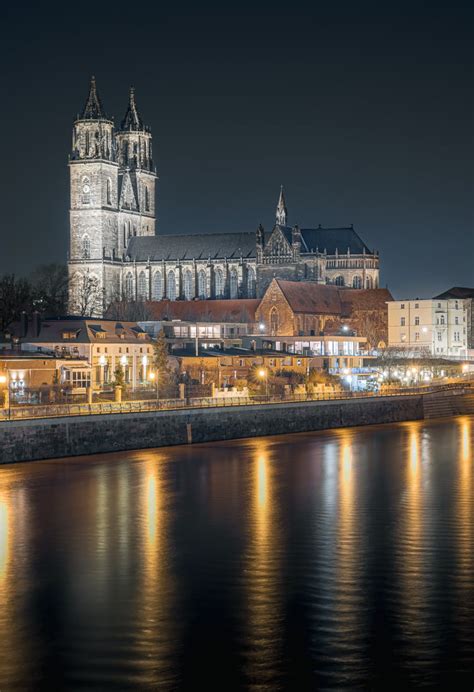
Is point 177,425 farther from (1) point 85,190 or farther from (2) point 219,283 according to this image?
(1) point 85,190

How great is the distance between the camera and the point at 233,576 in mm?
28859

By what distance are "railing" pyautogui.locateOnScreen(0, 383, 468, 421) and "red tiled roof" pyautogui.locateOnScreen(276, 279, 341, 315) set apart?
131ft

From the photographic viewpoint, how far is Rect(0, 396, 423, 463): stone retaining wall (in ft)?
161

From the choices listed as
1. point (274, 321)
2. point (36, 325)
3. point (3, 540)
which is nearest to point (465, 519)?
point (3, 540)

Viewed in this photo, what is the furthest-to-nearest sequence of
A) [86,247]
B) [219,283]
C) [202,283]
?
[202,283], [86,247], [219,283]

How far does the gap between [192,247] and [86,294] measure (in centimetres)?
2002

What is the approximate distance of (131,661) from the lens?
22141 mm

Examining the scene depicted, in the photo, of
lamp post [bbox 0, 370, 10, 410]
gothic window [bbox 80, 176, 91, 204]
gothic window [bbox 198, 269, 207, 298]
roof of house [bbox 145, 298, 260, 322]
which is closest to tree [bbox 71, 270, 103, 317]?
roof of house [bbox 145, 298, 260, 322]

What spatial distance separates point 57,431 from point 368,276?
10486 centimetres

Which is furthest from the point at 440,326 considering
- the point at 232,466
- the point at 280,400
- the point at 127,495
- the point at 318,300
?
the point at 127,495

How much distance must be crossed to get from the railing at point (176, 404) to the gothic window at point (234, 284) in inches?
2718

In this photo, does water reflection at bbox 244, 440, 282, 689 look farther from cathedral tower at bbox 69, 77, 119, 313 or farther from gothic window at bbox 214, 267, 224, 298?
cathedral tower at bbox 69, 77, 119, 313

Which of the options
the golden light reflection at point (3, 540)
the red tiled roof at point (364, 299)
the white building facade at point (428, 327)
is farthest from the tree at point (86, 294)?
the golden light reflection at point (3, 540)

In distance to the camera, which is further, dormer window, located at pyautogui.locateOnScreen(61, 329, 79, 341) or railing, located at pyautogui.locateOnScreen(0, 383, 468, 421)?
dormer window, located at pyautogui.locateOnScreen(61, 329, 79, 341)
